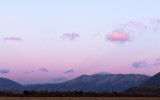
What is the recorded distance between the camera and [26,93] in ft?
378
